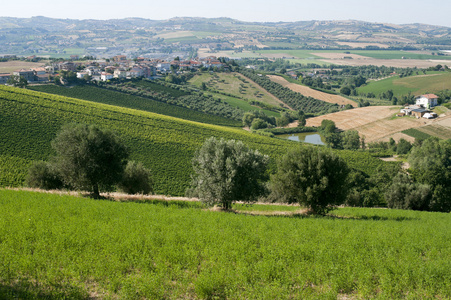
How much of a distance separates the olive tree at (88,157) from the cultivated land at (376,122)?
79.3 meters

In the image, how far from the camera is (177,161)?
168ft

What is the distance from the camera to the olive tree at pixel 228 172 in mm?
25547

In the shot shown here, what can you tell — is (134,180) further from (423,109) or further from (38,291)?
(423,109)

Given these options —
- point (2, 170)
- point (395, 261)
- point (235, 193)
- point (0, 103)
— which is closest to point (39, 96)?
point (0, 103)

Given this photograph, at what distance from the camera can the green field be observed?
152 meters

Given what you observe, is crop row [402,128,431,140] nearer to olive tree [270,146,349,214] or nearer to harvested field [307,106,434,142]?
harvested field [307,106,434,142]

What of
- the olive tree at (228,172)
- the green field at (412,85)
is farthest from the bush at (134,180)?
the green field at (412,85)

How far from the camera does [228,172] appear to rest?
25.6 m

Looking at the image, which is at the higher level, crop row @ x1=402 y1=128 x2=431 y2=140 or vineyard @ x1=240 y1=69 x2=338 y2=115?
vineyard @ x1=240 y1=69 x2=338 y2=115

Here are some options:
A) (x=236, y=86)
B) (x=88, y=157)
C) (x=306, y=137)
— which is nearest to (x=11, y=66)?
(x=236, y=86)

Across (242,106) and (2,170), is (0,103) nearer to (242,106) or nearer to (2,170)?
(2,170)

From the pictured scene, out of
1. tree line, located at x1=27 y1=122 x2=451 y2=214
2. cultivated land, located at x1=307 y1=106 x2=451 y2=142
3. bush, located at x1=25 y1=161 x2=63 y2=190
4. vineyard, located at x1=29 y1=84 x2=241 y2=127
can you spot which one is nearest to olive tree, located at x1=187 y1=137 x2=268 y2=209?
tree line, located at x1=27 y1=122 x2=451 y2=214

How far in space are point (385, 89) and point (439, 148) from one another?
355 ft

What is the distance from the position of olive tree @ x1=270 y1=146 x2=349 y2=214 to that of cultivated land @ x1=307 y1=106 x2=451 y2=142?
71318 millimetres
